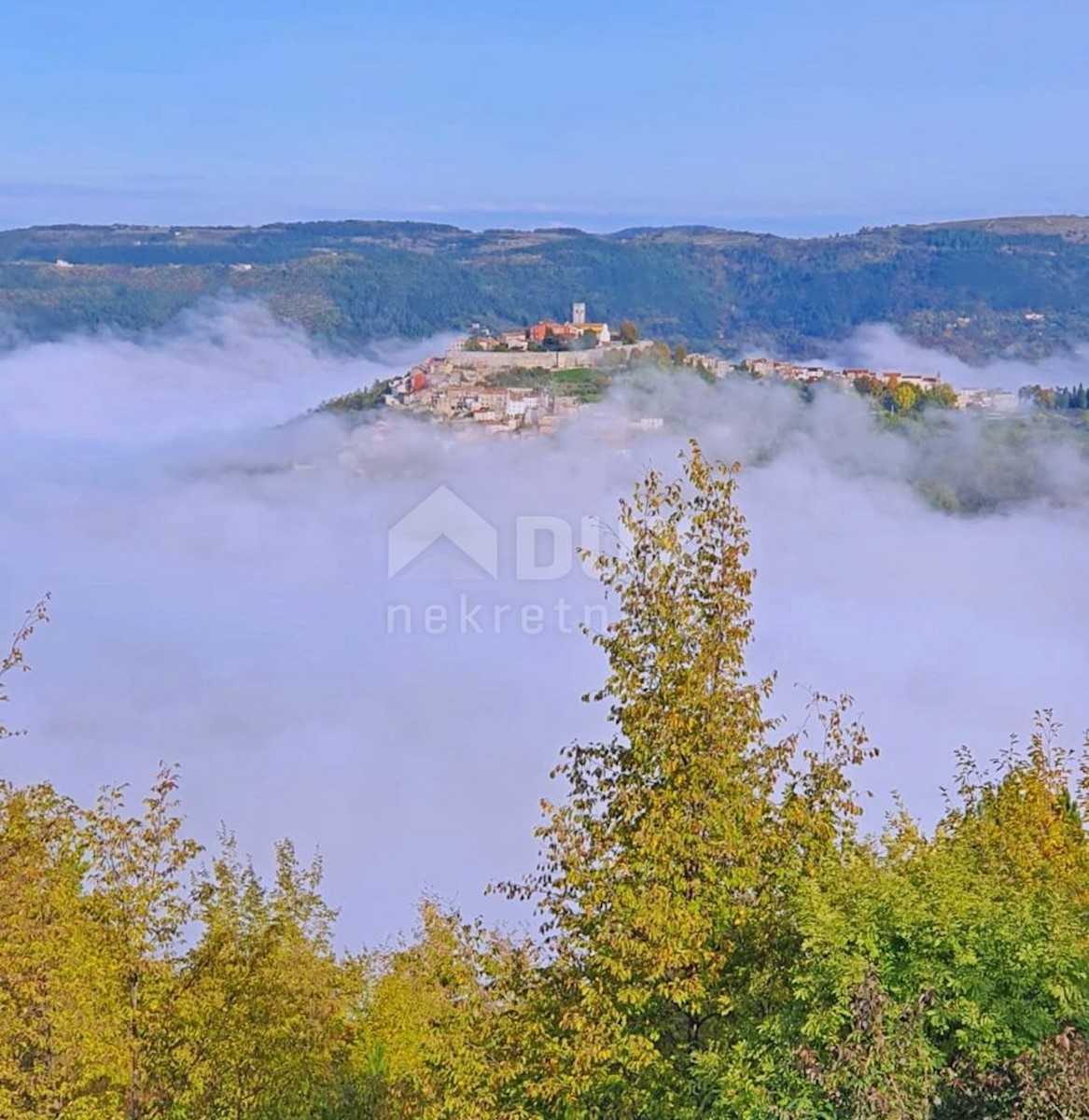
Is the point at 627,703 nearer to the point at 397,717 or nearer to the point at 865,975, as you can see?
the point at 865,975

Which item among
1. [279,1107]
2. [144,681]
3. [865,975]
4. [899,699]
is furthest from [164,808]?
[144,681]

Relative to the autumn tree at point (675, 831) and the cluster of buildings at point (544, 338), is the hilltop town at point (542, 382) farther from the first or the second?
the autumn tree at point (675, 831)

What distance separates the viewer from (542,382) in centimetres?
15550

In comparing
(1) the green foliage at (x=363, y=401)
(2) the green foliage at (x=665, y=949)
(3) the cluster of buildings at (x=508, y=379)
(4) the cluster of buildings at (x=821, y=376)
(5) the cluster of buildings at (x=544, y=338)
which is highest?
(2) the green foliage at (x=665, y=949)

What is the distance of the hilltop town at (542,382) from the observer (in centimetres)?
15462

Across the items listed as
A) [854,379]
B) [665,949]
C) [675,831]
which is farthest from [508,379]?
[665,949]

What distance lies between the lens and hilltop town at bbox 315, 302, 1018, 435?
155 metres

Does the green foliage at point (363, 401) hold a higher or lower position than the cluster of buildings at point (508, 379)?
lower

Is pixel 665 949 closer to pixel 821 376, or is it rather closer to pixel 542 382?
pixel 542 382

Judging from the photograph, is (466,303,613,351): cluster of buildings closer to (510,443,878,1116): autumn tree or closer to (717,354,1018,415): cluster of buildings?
(717,354,1018,415): cluster of buildings

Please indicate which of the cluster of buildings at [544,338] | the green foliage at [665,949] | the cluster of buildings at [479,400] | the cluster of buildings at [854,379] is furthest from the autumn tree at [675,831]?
the cluster of buildings at [854,379]

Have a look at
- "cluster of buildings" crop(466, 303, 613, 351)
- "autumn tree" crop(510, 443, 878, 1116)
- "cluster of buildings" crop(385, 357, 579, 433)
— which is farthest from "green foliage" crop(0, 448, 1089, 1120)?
"cluster of buildings" crop(466, 303, 613, 351)

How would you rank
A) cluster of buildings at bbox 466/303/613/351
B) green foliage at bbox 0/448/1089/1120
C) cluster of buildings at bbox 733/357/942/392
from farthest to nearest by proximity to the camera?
cluster of buildings at bbox 733/357/942/392 → cluster of buildings at bbox 466/303/613/351 → green foliage at bbox 0/448/1089/1120

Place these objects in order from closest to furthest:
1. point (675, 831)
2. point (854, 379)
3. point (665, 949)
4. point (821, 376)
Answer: point (665, 949), point (675, 831), point (854, 379), point (821, 376)
